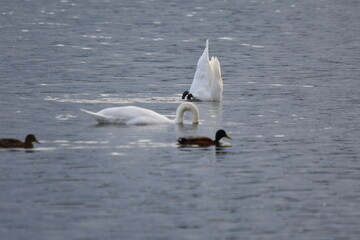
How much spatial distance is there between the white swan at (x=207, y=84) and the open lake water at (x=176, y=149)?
1.59ft

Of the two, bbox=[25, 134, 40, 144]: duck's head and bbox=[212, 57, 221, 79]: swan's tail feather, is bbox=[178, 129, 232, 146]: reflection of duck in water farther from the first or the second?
bbox=[212, 57, 221, 79]: swan's tail feather

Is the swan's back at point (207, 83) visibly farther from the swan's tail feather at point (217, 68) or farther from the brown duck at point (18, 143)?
the brown duck at point (18, 143)

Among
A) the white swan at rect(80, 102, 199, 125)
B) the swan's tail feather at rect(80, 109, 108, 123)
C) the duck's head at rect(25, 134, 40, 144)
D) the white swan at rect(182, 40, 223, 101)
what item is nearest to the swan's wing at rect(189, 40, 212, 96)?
the white swan at rect(182, 40, 223, 101)

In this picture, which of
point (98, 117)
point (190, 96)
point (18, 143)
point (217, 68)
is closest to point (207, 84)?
point (217, 68)

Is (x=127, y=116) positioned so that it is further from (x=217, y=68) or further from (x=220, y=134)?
(x=217, y=68)

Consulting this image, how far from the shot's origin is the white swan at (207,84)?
34.0 metres

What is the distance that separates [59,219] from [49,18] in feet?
210

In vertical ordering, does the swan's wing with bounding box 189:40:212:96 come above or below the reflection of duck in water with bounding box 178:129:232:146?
above

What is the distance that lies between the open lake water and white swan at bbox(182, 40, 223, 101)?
48cm

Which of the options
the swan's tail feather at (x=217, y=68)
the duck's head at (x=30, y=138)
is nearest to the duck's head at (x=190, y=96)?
the swan's tail feather at (x=217, y=68)

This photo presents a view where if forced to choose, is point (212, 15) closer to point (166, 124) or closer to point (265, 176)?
point (166, 124)

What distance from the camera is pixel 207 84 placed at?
34.5 metres

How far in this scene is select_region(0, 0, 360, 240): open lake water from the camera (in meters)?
17.5

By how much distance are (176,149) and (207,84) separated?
10796mm
